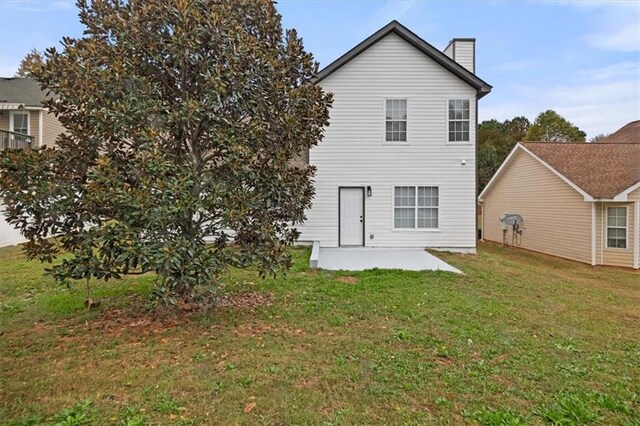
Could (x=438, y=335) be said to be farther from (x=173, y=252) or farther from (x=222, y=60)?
(x=222, y=60)

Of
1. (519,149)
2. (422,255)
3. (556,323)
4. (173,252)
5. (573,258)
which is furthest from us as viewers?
(519,149)

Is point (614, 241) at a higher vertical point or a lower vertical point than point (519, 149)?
lower

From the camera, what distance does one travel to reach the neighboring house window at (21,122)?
17.2m

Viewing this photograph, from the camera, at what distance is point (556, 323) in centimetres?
545

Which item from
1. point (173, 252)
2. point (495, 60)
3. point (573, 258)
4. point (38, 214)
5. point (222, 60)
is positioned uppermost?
point (495, 60)

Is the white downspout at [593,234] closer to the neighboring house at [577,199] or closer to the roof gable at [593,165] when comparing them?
the neighboring house at [577,199]

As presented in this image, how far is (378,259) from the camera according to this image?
1039 centimetres

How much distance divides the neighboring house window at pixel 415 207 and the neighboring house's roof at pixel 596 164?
20.7 ft

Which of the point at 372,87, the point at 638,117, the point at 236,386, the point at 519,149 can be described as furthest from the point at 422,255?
the point at 638,117

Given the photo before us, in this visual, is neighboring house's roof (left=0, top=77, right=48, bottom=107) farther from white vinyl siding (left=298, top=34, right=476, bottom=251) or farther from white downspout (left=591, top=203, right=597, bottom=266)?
white downspout (left=591, top=203, right=597, bottom=266)

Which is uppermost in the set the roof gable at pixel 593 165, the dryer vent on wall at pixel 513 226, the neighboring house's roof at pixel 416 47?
the neighboring house's roof at pixel 416 47

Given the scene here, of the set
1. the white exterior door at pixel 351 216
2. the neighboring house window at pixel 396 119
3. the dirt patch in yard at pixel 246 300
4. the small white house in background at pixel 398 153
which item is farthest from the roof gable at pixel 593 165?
the dirt patch in yard at pixel 246 300

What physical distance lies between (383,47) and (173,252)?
10.6 meters

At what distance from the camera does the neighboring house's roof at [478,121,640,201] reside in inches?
538
